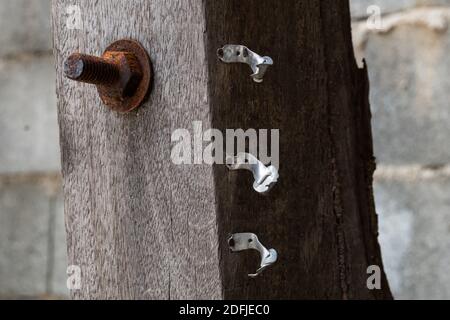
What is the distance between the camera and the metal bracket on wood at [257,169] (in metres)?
1.02

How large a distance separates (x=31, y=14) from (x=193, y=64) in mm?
1338

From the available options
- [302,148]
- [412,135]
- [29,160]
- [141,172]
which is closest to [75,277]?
[141,172]

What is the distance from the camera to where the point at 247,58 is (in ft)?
3.38

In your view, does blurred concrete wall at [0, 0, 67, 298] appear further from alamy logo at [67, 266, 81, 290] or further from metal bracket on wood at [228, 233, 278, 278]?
metal bracket on wood at [228, 233, 278, 278]

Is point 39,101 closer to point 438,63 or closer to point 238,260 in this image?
point 438,63

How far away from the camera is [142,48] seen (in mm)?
1055

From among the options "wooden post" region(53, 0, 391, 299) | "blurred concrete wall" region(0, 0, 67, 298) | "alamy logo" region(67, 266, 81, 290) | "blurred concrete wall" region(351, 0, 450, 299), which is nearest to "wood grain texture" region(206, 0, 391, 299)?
"wooden post" region(53, 0, 391, 299)

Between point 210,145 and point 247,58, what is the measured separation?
11 centimetres

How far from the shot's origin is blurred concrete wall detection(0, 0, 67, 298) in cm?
222

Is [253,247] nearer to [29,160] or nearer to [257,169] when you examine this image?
[257,169]

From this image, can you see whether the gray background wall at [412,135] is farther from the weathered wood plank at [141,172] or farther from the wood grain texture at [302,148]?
the weathered wood plank at [141,172]

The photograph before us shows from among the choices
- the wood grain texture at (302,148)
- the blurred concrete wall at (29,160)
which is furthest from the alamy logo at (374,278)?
the blurred concrete wall at (29,160)

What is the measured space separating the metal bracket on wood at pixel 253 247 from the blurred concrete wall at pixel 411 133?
31.6 inches
